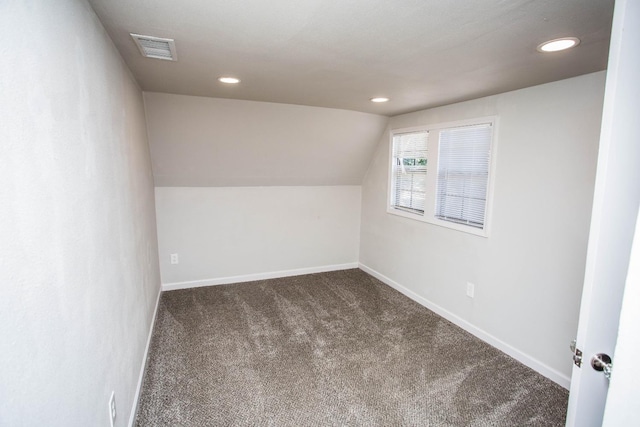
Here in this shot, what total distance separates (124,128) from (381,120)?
9.12 feet

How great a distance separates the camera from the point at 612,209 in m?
0.93

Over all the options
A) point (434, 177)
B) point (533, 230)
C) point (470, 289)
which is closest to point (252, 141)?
point (434, 177)

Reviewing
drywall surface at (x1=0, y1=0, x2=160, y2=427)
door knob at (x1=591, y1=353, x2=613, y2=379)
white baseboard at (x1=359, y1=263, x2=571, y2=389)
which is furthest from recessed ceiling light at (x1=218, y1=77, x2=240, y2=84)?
white baseboard at (x1=359, y1=263, x2=571, y2=389)

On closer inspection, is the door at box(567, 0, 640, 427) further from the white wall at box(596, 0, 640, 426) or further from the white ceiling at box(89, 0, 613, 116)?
the white ceiling at box(89, 0, 613, 116)

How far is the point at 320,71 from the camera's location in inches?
83.2

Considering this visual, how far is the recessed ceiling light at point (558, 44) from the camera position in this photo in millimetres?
1522

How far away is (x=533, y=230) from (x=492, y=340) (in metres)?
1.03

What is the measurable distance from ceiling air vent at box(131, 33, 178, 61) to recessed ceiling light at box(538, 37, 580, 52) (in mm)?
1844

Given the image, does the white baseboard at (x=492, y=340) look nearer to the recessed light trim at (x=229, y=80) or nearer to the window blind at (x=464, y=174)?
the window blind at (x=464, y=174)

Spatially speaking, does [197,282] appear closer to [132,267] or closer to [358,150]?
[132,267]

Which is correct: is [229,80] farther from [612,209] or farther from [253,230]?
[612,209]

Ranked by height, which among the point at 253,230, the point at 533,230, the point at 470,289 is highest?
the point at 533,230

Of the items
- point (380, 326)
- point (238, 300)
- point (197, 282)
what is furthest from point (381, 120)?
point (197, 282)

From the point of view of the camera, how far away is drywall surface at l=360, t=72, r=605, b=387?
7.15ft
